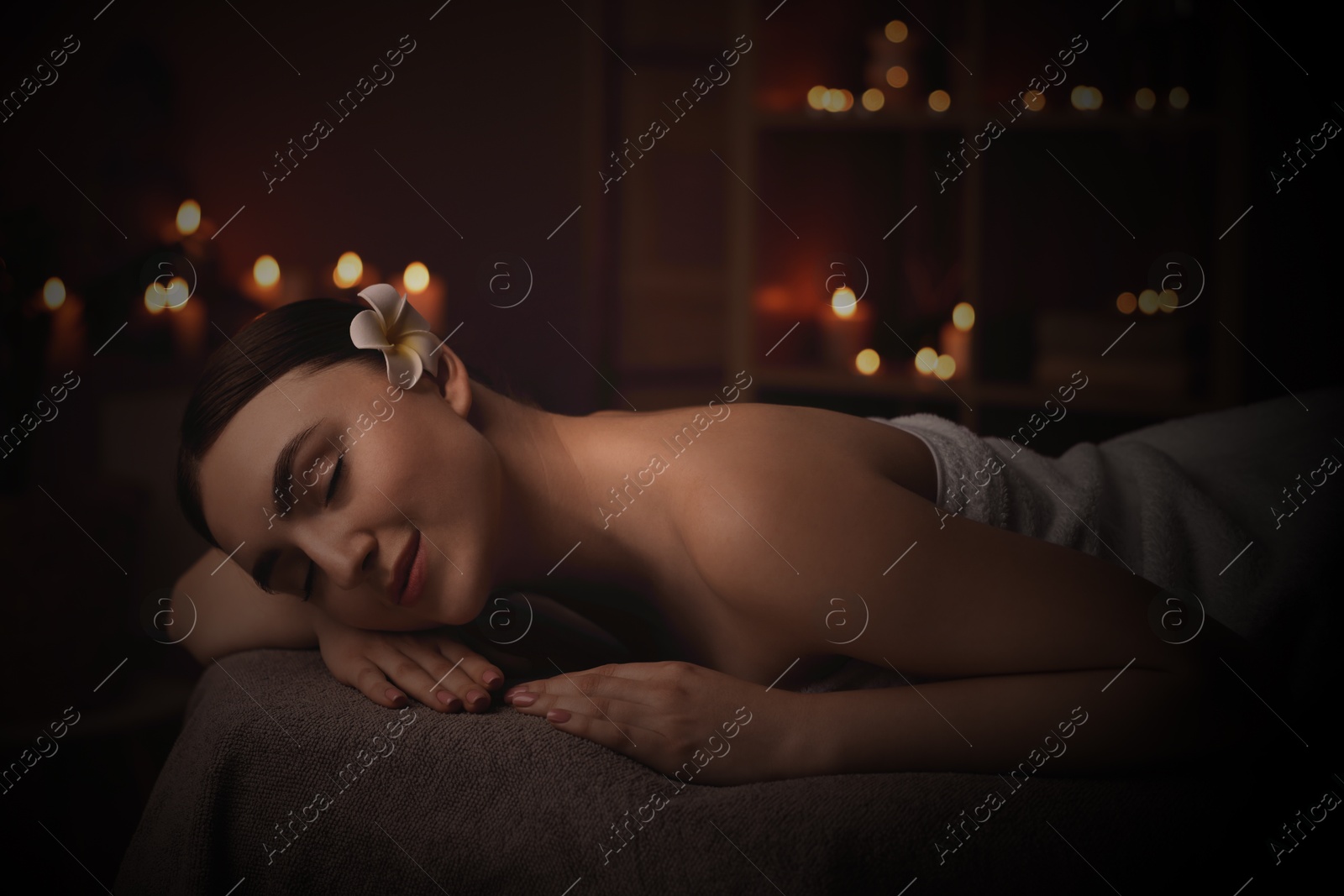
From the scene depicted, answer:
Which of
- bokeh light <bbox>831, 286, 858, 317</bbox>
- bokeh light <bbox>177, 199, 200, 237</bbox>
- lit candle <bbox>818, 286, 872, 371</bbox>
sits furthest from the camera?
lit candle <bbox>818, 286, 872, 371</bbox>

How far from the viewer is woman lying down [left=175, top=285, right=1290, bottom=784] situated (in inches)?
17.2

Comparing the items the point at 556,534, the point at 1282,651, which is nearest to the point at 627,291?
the point at 556,534

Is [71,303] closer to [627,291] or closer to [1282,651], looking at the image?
[627,291]

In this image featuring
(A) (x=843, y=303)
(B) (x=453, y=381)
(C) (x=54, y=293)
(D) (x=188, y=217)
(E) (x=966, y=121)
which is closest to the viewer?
(B) (x=453, y=381)

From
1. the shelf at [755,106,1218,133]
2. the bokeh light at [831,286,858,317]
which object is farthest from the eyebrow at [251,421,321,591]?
the shelf at [755,106,1218,133]

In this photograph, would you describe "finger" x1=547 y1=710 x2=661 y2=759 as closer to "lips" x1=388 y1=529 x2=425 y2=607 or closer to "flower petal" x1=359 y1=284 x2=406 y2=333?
"lips" x1=388 y1=529 x2=425 y2=607

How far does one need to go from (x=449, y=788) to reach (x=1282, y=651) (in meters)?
0.57

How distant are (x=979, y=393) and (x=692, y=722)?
3.13 feet

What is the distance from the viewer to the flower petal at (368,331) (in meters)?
0.48

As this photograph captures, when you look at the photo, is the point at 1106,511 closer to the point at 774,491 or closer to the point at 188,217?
the point at 774,491

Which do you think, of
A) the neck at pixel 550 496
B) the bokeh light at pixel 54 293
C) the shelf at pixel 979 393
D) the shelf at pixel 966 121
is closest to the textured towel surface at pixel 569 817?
the neck at pixel 550 496

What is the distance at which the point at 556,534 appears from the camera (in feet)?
1.86

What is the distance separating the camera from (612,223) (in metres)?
1.50

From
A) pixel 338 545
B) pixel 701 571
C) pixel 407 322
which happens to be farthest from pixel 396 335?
pixel 701 571
